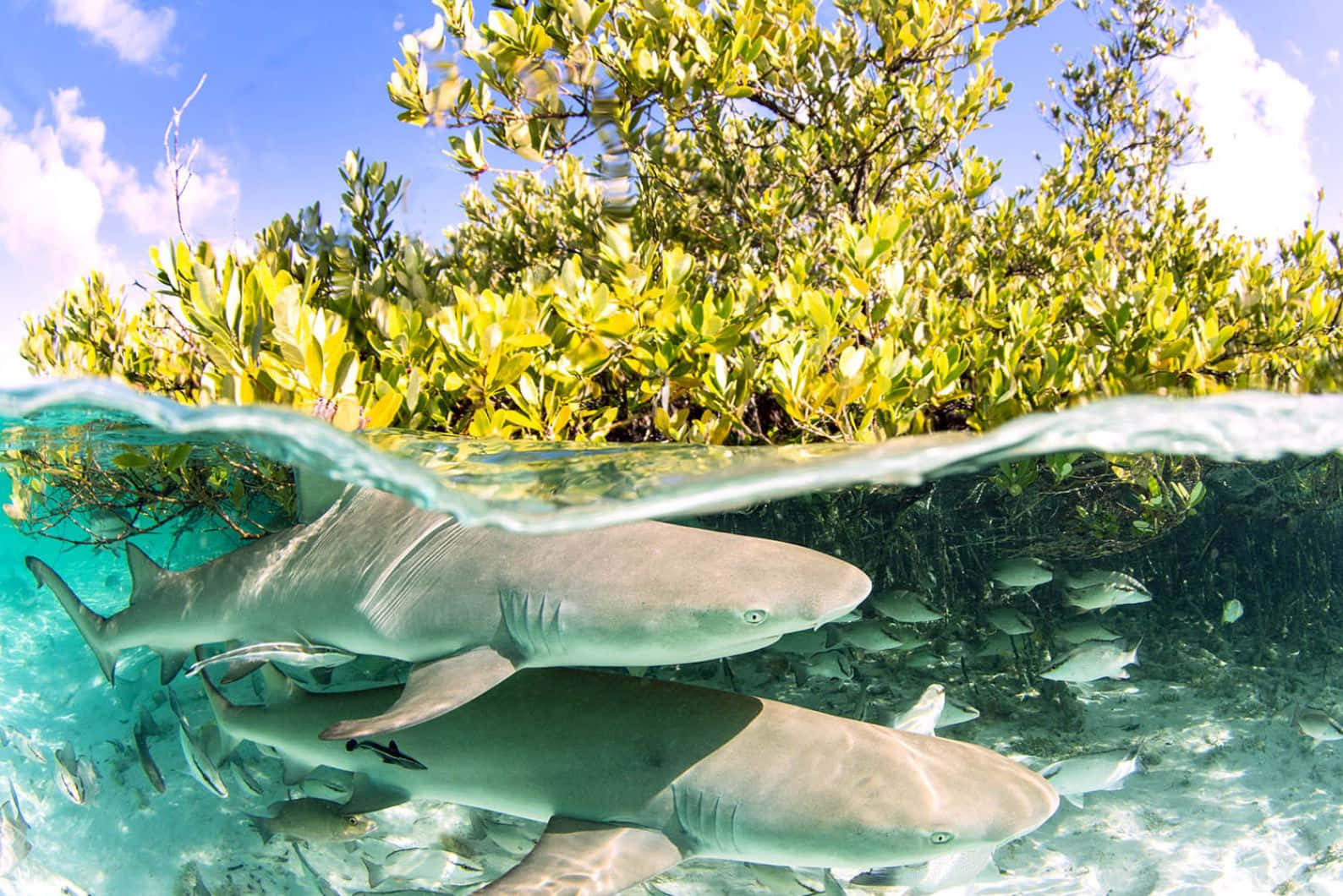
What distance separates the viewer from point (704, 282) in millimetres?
5664

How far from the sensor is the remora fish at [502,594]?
9.15ft

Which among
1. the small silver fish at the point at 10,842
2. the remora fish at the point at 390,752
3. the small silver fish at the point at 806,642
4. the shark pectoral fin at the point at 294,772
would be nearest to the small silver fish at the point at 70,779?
the small silver fish at the point at 10,842

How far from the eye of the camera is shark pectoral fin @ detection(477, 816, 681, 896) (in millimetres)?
2662

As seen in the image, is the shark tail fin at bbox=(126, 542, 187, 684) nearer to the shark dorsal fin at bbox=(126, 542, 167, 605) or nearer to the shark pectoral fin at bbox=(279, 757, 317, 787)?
the shark dorsal fin at bbox=(126, 542, 167, 605)

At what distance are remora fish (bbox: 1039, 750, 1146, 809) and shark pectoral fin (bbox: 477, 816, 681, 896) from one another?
246cm

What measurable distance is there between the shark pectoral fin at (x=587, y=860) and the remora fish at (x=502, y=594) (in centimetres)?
66

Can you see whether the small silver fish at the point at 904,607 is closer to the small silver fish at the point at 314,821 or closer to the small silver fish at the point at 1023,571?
the small silver fish at the point at 1023,571

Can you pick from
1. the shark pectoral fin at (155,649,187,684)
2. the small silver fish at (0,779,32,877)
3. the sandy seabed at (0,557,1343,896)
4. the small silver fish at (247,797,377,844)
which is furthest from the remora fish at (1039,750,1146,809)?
the small silver fish at (0,779,32,877)

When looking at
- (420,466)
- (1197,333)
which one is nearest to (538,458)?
(420,466)

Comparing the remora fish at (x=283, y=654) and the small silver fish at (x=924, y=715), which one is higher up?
the remora fish at (x=283, y=654)

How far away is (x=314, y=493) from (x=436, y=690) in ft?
5.76

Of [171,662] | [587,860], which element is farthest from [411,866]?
[587,860]

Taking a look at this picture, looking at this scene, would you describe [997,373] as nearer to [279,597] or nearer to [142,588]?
[279,597]

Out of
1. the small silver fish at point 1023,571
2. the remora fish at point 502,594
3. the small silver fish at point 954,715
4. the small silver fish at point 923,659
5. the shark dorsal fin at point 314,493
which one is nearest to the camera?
the remora fish at point 502,594
